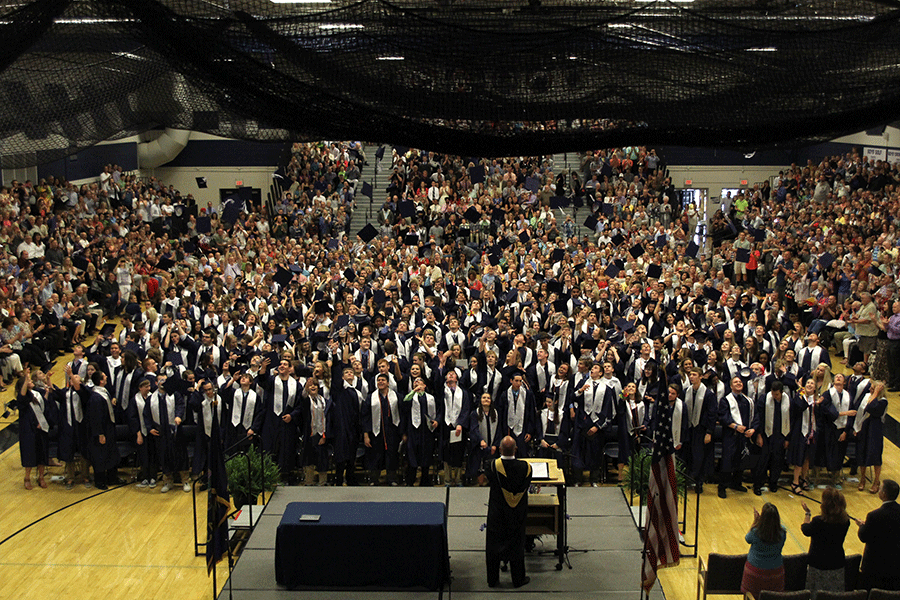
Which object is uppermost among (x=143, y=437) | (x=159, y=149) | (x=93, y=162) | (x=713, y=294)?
(x=159, y=149)

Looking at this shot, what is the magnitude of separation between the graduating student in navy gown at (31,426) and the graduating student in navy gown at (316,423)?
3384 mm

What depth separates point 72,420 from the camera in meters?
11.7

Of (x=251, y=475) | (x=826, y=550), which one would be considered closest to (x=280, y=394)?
(x=251, y=475)

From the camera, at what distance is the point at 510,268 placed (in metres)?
18.8

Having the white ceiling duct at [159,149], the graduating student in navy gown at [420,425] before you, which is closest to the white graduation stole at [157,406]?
the graduating student in navy gown at [420,425]

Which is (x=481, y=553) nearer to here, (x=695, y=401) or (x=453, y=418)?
(x=453, y=418)

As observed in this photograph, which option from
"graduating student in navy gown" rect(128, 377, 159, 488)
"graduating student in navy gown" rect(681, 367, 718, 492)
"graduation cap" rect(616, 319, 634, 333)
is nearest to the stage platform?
"graduating student in navy gown" rect(681, 367, 718, 492)

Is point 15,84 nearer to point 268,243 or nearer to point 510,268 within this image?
point 510,268

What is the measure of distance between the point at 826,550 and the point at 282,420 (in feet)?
22.9

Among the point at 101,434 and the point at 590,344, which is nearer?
the point at 101,434

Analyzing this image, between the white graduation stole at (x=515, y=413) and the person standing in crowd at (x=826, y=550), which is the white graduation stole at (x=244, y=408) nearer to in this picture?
the white graduation stole at (x=515, y=413)

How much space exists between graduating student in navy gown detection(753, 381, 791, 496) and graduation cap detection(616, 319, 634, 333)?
3.38m

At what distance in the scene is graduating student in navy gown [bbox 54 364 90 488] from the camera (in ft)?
38.2

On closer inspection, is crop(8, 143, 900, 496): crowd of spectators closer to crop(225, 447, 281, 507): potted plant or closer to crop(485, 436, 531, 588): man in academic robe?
crop(225, 447, 281, 507): potted plant
